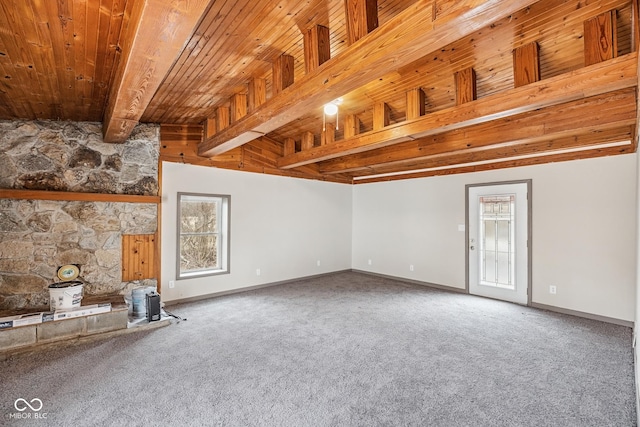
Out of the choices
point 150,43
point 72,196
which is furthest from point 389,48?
point 72,196

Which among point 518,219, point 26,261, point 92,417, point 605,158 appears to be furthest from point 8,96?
point 605,158

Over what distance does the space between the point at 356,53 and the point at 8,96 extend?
341 cm

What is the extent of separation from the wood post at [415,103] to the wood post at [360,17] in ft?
4.96

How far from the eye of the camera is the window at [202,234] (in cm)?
503

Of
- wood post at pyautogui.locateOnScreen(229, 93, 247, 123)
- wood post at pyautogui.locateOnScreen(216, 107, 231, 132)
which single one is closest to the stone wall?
wood post at pyautogui.locateOnScreen(216, 107, 231, 132)

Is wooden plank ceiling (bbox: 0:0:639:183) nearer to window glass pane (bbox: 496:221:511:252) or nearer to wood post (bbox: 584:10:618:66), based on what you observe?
wood post (bbox: 584:10:618:66)

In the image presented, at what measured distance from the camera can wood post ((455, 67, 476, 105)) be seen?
297 cm

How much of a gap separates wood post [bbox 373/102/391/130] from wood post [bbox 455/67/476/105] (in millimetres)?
942

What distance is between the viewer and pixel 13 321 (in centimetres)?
308

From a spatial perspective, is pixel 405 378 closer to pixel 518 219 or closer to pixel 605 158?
pixel 518 219

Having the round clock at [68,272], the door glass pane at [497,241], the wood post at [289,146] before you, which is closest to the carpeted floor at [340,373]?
the door glass pane at [497,241]

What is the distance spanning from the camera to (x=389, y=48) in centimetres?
183

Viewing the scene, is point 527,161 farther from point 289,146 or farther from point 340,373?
point 340,373

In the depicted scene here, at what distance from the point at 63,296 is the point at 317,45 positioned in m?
3.63
